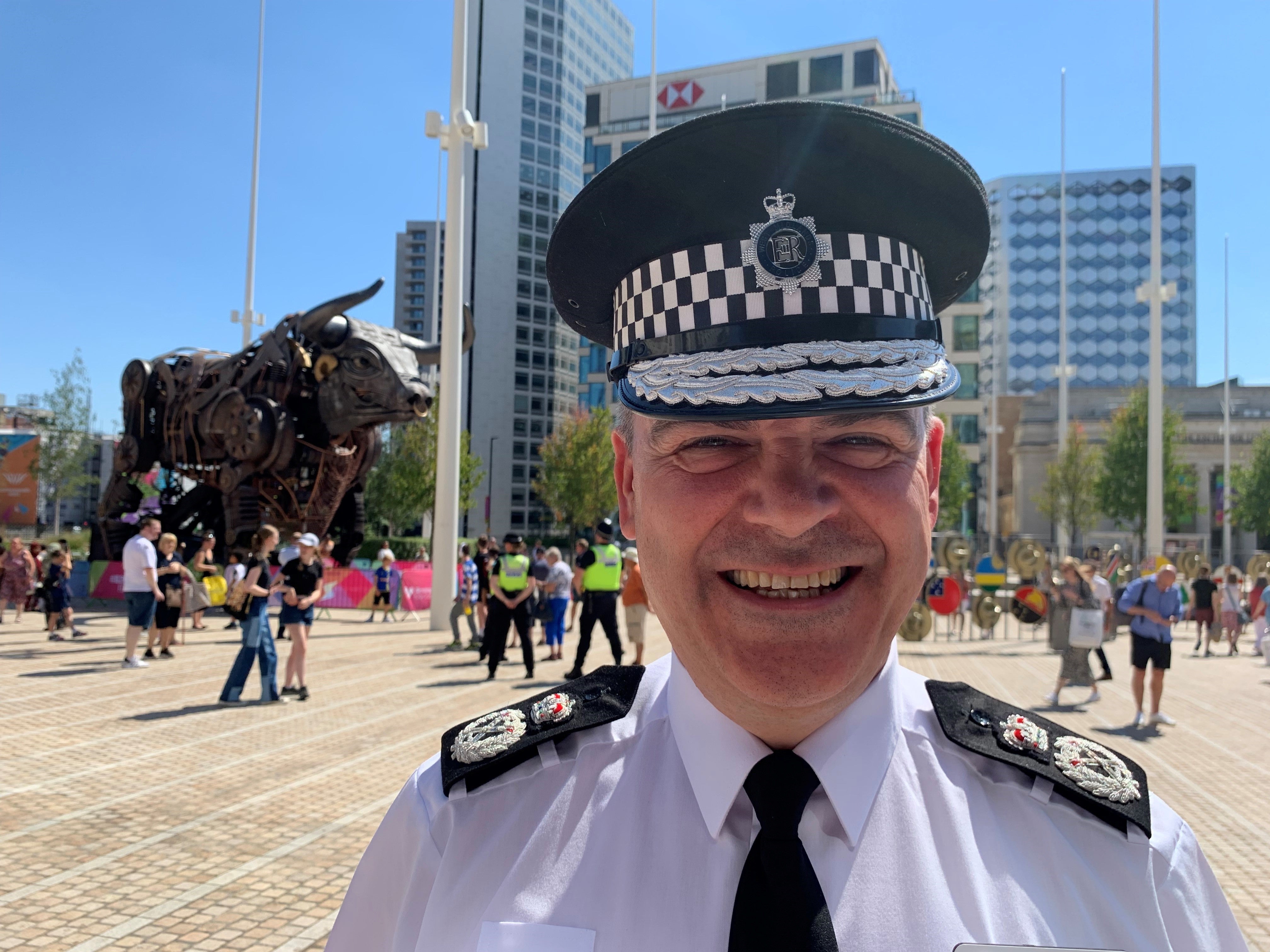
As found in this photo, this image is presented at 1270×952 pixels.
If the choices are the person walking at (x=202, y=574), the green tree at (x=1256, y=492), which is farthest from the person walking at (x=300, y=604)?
the green tree at (x=1256, y=492)

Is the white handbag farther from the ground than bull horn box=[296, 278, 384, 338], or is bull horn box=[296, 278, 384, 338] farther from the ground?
bull horn box=[296, 278, 384, 338]

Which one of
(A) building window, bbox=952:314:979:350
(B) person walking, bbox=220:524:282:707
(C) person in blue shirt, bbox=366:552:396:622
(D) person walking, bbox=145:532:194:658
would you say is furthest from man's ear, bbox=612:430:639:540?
(A) building window, bbox=952:314:979:350

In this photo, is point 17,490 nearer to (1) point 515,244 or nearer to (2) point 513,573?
(1) point 515,244

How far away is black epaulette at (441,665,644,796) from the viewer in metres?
1.56

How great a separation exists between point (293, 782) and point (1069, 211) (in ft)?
404

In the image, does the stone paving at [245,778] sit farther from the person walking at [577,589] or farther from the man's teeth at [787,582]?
the man's teeth at [787,582]

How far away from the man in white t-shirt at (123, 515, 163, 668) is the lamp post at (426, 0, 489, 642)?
5.95 m

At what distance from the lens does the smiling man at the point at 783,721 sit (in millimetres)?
1360

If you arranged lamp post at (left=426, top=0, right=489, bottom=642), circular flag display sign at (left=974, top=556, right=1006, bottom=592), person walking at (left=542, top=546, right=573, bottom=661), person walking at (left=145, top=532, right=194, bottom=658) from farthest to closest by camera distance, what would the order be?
circular flag display sign at (left=974, top=556, right=1006, bottom=592) → lamp post at (left=426, top=0, right=489, bottom=642) → person walking at (left=542, top=546, right=573, bottom=661) → person walking at (left=145, top=532, right=194, bottom=658)

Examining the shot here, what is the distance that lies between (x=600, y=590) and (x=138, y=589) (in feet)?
19.9

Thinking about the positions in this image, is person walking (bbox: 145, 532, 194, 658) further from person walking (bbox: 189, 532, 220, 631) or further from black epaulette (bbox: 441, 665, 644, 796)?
black epaulette (bbox: 441, 665, 644, 796)

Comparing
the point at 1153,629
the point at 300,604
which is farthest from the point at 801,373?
the point at 1153,629

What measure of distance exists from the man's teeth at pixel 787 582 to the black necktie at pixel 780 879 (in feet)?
0.81

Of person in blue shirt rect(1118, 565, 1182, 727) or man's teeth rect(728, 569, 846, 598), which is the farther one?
person in blue shirt rect(1118, 565, 1182, 727)
